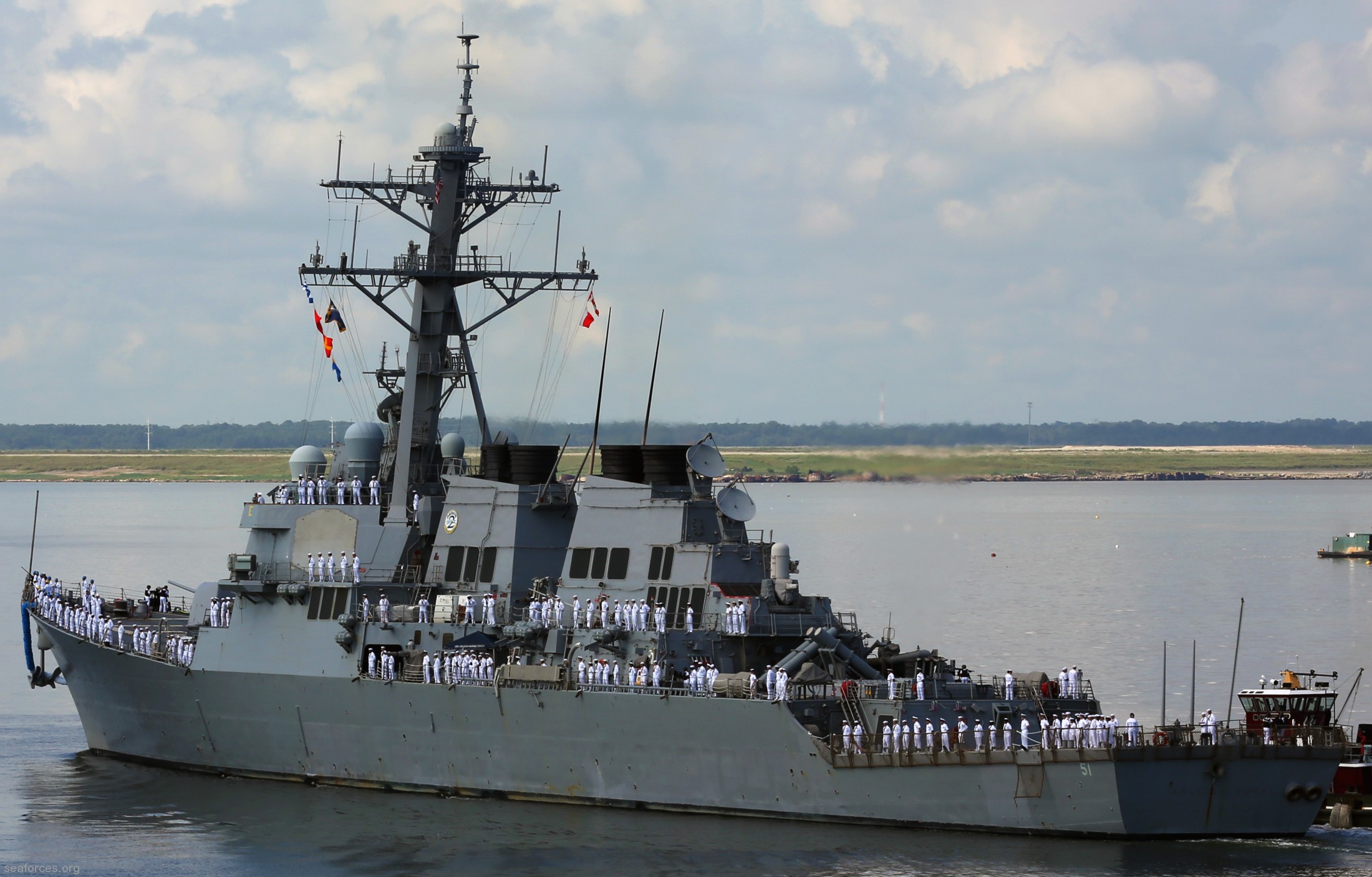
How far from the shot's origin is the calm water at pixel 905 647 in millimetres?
27859

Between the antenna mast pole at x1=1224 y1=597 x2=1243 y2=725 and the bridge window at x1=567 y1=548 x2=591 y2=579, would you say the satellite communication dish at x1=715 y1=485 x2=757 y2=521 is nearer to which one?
the bridge window at x1=567 y1=548 x2=591 y2=579

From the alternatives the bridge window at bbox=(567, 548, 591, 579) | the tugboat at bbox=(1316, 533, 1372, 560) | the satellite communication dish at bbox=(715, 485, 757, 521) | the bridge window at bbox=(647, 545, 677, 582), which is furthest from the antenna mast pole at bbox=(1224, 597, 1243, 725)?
the tugboat at bbox=(1316, 533, 1372, 560)

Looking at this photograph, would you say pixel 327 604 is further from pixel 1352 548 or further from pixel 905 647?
pixel 1352 548

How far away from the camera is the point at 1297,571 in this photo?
8400 cm

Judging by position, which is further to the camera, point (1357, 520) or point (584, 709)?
point (1357, 520)

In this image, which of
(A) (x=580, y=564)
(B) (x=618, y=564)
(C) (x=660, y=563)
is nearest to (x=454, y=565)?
(A) (x=580, y=564)

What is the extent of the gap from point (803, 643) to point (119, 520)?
11830 cm

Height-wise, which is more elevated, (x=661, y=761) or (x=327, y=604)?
(x=327, y=604)

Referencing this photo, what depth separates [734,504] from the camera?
32.3 meters

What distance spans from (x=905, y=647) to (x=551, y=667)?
2563cm

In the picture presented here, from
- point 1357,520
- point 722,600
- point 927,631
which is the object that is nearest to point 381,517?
point 722,600

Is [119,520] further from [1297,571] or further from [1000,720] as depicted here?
[1000,720]

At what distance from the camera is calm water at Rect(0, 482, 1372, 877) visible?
91.4 ft

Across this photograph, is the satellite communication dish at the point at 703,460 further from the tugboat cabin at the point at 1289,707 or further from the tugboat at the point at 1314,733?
the tugboat cabin at the point at 1289,707
